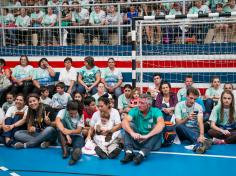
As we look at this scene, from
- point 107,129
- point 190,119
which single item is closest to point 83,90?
point 107,129

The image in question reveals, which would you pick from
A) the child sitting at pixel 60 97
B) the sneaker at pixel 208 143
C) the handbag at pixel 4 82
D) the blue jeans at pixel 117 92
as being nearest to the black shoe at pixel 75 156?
the sneaker at pixel 208 143

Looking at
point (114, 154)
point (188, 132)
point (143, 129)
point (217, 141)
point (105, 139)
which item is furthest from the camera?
point (217, 141)

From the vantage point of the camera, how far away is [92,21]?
11.1m

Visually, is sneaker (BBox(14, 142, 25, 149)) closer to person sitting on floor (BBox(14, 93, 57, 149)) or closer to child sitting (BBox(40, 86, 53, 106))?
person sitting on floor (BBox(14, 93, 57, 149))

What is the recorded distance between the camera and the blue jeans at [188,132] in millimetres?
7168

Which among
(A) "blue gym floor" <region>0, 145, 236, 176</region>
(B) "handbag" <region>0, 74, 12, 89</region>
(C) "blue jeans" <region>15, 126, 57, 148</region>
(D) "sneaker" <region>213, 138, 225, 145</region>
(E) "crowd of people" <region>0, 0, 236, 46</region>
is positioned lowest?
(A) "blue gym floor" <region>0, 145, 236, 176</region>

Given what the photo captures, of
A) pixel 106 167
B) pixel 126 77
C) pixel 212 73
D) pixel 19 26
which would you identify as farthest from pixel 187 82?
pixel 19 26

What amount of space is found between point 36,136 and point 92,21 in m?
4.84

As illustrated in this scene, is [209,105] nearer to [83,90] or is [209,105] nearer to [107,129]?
[107,129]

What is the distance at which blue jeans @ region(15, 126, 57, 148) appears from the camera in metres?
7.20

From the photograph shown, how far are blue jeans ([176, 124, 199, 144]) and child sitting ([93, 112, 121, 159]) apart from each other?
125 cm

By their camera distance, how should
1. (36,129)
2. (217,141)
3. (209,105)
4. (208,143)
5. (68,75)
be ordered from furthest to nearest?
(68,75) < (209,105) < (36,129) < (217,141) < (208,143)

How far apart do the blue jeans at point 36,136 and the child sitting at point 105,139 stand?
89 centimetres

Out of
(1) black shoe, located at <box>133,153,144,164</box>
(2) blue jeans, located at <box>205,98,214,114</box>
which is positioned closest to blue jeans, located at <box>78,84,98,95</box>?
(2) blue jeans, located at <box>205,98,214,114</box>
